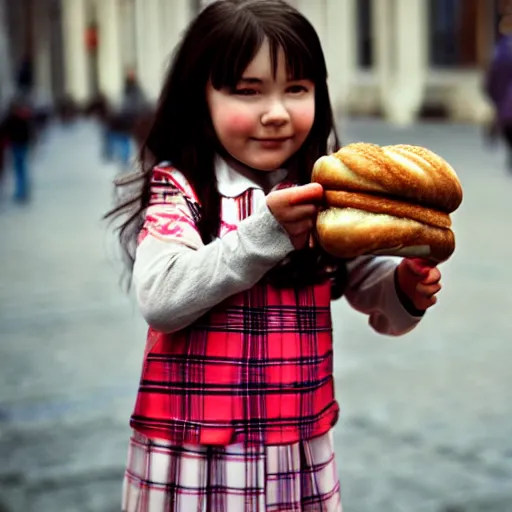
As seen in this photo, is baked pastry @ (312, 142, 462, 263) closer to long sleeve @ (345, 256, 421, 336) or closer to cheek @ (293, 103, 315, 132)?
cheek @ (293, 103, 315, 132)

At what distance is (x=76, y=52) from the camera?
64.4 metres

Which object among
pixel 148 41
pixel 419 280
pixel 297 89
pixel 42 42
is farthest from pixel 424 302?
pixel 42 42

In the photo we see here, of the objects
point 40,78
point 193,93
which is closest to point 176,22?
point 40,78

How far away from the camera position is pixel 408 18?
29766 mm

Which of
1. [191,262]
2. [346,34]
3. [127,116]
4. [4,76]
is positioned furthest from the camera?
[346,34]

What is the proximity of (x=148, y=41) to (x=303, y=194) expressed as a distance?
47.1 metres

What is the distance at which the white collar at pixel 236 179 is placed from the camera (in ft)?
6.64

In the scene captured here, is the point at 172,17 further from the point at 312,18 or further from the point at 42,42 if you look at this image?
the point at 312,18

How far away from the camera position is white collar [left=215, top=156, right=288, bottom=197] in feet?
6.64

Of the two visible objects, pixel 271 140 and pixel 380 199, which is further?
pixel 271 140

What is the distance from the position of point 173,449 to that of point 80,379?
10.9 ft

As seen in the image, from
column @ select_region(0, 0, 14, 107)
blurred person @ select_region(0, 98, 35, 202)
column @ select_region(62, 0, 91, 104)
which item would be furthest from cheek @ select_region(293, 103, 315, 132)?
column @ select_region(62, 0, 91, 104)

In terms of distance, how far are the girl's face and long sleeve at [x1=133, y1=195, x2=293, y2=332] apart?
0.50 ft

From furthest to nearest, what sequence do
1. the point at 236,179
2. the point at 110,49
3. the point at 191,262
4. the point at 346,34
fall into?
1. the point at 110,49
2. the point at 346,34
3. the point at 236,179
4. the point at 191,262
